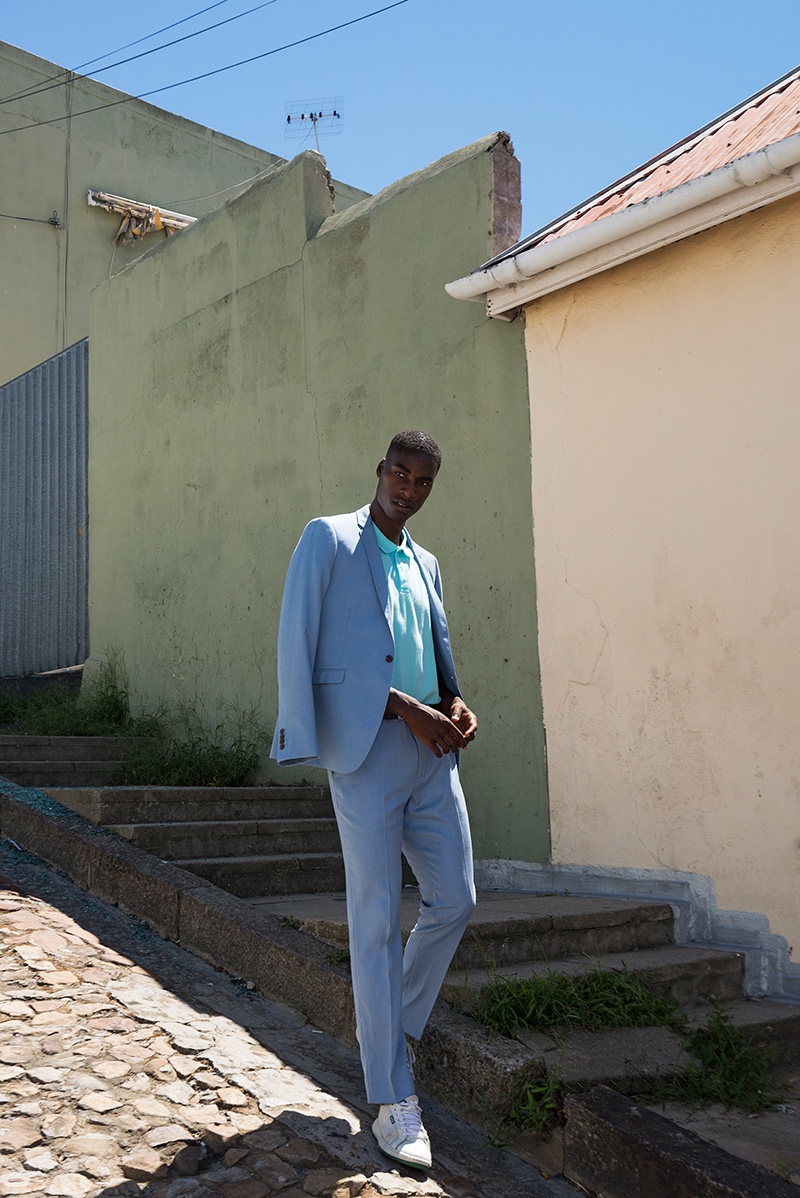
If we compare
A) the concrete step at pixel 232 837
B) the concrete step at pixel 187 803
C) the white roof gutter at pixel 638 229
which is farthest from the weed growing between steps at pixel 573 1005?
the white roof gutter at pixel 638 229

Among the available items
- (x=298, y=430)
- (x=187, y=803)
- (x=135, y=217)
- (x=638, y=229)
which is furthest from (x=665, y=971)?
(x=135, y=217)

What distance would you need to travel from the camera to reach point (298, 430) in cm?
690

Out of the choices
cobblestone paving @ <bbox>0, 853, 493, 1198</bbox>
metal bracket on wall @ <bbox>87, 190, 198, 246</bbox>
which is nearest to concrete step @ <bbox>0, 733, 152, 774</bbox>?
cobblestone paving @ <bbox>0, 853, 493, 1198</bbox>

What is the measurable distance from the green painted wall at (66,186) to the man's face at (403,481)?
11.5 metres

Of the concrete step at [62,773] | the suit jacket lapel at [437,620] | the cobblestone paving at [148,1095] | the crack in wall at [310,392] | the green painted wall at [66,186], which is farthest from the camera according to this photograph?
the green painted wall at [66,186]

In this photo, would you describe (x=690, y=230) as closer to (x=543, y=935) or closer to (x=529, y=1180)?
(x=543, y=935)

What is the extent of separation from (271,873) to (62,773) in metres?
1.97

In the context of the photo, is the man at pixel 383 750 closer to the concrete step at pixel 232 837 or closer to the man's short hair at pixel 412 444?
the man's short hair at pixel 412 444

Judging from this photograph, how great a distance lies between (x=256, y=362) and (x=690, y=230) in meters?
3.51

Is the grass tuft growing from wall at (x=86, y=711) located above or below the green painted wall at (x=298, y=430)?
below

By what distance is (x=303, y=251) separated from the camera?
695 centimetres

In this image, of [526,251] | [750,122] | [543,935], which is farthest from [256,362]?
[543,935]

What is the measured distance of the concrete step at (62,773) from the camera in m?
6.32

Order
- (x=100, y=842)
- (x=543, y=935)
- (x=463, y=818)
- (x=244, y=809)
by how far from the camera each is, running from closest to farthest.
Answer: (x=463, y=818), (x=543, y=935), (x=100, y=842), (x=244, y=809)
